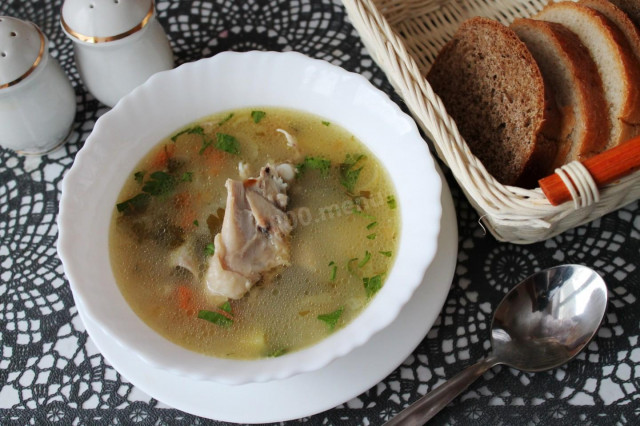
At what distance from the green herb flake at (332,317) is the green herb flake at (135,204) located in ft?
2.05

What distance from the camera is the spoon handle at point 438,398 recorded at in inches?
59.5

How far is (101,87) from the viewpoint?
78.5 inches

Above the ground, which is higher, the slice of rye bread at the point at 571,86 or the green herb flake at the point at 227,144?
the slice of rye bread at the point at 571,86

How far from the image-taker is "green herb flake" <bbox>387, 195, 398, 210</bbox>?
5.71 ft

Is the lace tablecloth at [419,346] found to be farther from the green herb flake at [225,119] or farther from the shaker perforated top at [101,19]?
the green herb flake at [225,119]

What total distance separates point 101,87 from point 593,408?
68.7 inches

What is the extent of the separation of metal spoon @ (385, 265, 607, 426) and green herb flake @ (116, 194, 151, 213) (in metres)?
0.93

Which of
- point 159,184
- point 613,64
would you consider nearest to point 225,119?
point 159,184

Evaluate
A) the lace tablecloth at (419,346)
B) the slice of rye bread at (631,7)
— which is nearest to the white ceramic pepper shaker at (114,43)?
the lace tablecloth at (419,346)

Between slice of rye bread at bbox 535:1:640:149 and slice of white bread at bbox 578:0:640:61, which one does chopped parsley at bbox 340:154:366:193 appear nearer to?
slice of rye bread at bbox 535:1:640:149

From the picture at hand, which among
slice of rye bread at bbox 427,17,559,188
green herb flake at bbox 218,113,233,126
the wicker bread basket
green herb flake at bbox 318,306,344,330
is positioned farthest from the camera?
green herb flake at bbox 218,113,233,126

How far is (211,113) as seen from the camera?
192 cm

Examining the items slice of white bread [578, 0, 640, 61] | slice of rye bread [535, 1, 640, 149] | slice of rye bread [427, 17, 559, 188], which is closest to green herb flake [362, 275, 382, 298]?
slice of rye bread [427, 17, 559, 188]

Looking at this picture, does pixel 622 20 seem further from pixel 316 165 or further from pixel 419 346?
pixel 419 346
